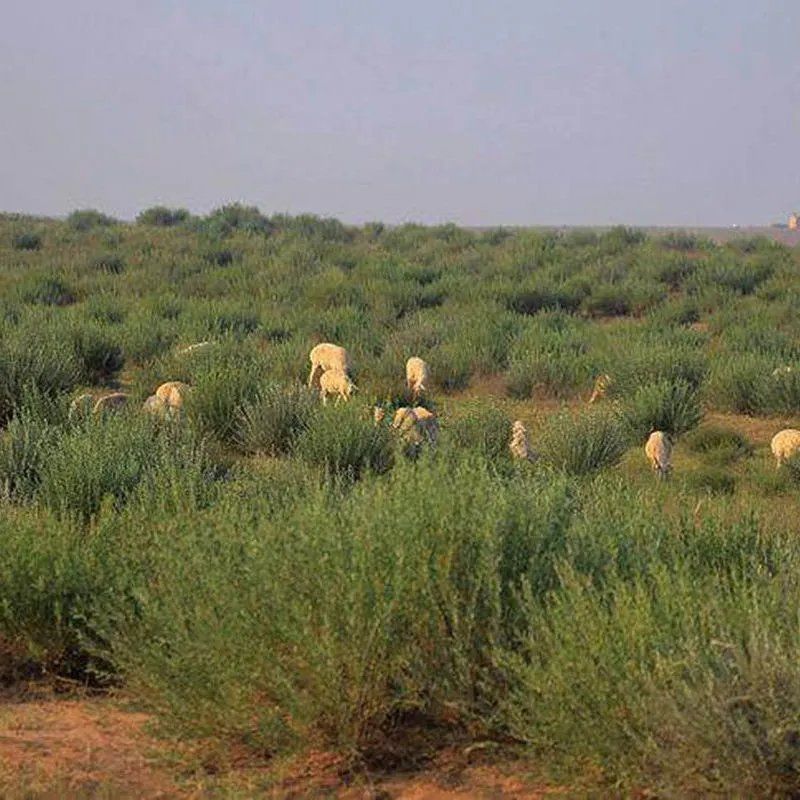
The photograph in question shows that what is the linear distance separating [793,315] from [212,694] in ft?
51.8

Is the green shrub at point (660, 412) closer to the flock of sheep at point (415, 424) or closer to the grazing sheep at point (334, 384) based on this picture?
the flock of sheep at point (415, 424)

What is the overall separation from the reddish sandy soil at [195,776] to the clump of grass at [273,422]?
17.4 feet

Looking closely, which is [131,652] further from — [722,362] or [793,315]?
[793,315]

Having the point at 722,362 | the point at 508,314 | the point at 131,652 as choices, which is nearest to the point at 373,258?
the point at 508,314

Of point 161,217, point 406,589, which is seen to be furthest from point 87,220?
point 406,589

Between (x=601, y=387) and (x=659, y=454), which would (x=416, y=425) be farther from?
(x=601, y=387)

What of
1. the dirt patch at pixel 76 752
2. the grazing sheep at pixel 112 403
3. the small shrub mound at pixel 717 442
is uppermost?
the grazing sheep at pixel 112 403

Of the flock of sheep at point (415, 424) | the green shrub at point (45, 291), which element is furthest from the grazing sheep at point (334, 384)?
the green shrub at point (45, 291)

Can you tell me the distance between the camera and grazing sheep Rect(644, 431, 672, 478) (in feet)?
31.1

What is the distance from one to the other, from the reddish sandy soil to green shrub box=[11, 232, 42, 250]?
26.9 metres

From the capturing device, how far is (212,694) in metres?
4.02

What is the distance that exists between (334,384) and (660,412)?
325cm

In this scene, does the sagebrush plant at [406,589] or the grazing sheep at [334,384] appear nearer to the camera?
the sagebrush plant at [406,589]

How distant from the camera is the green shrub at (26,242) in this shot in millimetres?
29781
